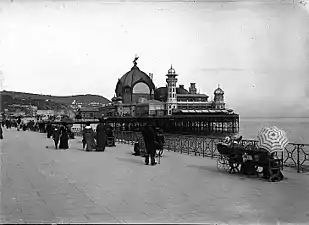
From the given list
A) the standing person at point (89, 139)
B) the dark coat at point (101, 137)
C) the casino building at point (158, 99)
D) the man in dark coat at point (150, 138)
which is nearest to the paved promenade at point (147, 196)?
the man in dark coat at point (150, 138)

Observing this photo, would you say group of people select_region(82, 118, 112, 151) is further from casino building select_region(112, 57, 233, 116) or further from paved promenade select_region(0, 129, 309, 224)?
casino building select_region(112, 57, 233, 116)

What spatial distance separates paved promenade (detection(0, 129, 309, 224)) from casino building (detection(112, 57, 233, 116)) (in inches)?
2600

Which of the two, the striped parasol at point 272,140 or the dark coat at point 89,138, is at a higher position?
the striped parasol at point 272,140

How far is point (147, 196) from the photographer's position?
5.95 metres

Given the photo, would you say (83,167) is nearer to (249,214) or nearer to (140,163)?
(140,163)

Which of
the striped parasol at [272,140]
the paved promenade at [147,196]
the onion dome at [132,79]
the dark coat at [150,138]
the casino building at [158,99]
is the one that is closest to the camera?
the paved promenade at [147,196]

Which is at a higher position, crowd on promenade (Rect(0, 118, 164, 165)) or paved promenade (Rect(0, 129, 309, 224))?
crowd on promenade (Rect(0, 118, 164, 165))

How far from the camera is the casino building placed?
3051 inches

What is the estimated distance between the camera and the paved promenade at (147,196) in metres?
4.74

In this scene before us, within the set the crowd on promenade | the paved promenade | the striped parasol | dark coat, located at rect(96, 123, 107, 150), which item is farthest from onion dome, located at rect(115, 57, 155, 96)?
the striped parasol

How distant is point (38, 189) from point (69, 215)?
1.92 metres

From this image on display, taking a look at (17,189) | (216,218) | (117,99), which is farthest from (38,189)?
(117,99)

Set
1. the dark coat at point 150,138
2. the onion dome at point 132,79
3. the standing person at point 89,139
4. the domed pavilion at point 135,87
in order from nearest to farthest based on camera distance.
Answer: the dark coat at point 150,138 → the standing person at point 89,139 → the domed pavilion at point 135,87 → the onion dome at point 132,79

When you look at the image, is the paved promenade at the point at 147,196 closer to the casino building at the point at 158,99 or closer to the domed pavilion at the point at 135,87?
the casino building at the point at 158,99
